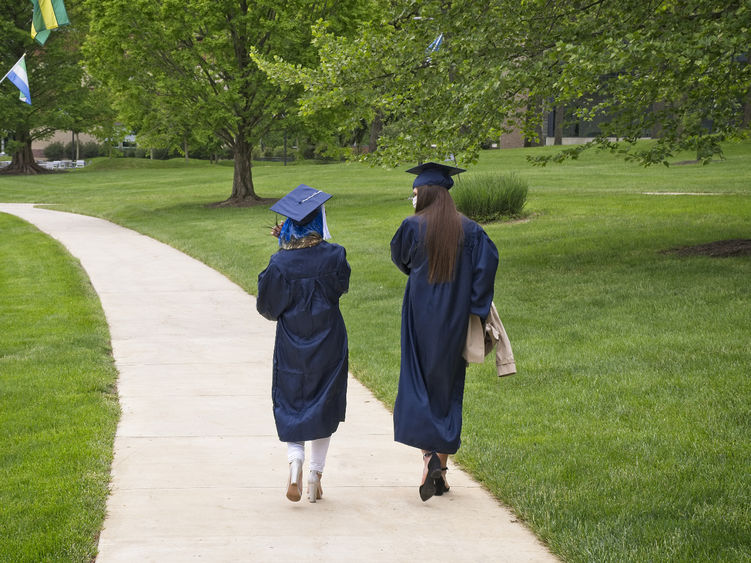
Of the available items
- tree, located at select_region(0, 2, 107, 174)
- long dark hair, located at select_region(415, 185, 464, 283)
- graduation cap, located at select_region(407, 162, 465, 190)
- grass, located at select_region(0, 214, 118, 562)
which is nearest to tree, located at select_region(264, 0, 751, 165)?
grass, located at select_region(0, 214, 118, 562)

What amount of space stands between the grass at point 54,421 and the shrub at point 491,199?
29.4ft

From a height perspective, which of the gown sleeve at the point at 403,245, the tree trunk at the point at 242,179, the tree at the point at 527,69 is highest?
the tree at the point at 527,69

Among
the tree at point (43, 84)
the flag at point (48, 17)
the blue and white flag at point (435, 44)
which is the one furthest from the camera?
the tree at point (43, 84)

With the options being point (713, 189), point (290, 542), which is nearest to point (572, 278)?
point (290, 542)

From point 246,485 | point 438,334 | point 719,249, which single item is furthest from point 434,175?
point 719,249

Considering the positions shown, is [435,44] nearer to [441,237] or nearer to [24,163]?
[441,237]

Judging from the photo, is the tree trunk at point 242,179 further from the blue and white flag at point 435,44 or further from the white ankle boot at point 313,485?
the white ankle boot at point 313,485

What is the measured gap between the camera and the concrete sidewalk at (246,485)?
13.9 feet

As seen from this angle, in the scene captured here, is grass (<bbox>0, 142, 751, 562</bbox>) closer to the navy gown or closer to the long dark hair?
the navy gown

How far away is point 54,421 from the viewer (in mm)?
6391

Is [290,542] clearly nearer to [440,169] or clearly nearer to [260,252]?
[440,169]

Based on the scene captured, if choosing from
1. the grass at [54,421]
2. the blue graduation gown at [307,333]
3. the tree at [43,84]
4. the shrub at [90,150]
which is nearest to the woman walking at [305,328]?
the blue graduation gown at [307,333]

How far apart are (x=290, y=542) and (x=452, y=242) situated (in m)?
1.70

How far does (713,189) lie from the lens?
24109mm
